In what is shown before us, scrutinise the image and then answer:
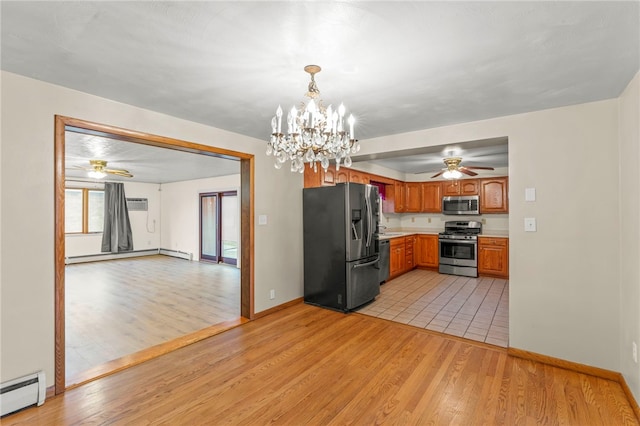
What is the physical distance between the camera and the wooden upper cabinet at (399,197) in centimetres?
702

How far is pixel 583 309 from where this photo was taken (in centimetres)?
257

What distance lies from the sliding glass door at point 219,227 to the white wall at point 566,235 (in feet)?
20.1

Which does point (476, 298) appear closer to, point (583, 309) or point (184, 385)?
point (583, 309)

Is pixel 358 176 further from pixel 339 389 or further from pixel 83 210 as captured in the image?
pixel 83 210

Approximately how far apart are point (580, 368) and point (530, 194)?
1.54m

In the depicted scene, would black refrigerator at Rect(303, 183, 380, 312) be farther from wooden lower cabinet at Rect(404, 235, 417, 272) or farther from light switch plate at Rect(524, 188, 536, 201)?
wooden lower cabinet at Rect(404, 235, 417, 272)

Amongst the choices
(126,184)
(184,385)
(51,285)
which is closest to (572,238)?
(184,385)

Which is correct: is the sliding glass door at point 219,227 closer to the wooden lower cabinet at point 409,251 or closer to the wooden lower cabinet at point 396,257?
the wooden lower cabinet at point 396,257

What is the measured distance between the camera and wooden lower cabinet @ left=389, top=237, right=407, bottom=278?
5.74m

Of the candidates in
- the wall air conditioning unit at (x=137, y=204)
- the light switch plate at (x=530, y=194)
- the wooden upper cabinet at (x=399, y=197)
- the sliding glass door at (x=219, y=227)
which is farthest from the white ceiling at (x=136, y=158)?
the light switch plate at (x=530, y=194)

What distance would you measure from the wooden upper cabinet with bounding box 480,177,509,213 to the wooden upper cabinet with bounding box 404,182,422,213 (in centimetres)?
137

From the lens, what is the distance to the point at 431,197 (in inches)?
280

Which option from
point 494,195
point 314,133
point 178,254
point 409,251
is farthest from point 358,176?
point 178,254

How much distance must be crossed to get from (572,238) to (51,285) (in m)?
4.26
